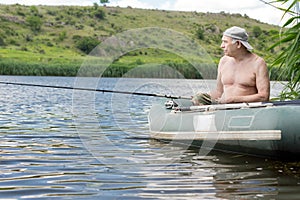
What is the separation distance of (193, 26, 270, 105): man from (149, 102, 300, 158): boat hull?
0.38 m

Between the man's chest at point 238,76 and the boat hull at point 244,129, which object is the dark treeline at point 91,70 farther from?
the man's chest at point 238,76

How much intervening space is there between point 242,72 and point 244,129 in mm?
811

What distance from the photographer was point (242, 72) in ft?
25.3

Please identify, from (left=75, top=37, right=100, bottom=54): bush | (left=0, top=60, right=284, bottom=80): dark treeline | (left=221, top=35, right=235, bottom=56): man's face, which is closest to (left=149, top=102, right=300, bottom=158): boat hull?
(left=221, top=35, right=235, bottom=56): man's face

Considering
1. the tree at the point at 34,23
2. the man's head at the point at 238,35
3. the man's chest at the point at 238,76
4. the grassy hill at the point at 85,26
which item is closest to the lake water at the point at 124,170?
the man's chest at the point at 238,76

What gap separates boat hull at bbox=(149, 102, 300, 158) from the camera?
6.82 m

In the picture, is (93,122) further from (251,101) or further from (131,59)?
(131,59)

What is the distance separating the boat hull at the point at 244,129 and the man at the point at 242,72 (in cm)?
38

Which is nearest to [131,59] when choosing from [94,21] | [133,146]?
[94,21]

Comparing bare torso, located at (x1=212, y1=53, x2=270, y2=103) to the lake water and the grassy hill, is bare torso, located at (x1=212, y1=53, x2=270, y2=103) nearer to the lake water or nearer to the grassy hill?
the lake water

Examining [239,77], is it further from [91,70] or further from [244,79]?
[91,70]

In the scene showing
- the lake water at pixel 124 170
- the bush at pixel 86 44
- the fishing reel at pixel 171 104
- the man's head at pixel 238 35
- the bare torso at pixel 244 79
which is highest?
the bush at pixel 86 44

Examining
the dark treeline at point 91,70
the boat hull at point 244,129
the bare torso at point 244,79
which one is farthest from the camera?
the dark treeline at point 91,70

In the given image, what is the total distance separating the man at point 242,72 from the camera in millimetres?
7512
